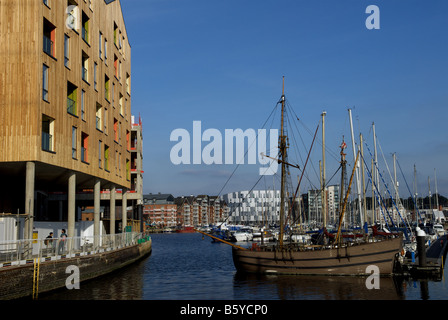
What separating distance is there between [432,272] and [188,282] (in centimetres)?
1910

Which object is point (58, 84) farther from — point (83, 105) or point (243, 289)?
point (243, 289)

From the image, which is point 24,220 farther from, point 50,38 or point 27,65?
point 50,38

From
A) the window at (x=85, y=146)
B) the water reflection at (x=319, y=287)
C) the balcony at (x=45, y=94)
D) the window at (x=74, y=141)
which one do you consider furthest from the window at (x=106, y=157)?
the water reflection at (x=319, y=287)

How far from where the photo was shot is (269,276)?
40.5 meters

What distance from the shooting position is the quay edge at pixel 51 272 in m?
23.7

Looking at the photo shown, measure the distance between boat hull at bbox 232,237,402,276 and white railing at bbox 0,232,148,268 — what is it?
13.2 metres

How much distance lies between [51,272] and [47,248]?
1549 mm

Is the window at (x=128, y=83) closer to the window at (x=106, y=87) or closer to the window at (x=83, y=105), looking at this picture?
the window at (x=106, y=87)

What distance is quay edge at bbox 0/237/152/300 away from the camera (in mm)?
23656

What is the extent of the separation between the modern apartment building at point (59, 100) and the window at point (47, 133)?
7 cm

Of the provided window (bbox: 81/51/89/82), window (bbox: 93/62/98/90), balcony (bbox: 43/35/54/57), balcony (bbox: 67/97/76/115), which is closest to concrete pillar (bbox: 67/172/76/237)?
balcony (bbox: 67/97/76/115)

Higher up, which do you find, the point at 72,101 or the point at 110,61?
the point at 110,61

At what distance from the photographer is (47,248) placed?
1133 inches
